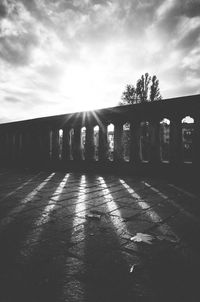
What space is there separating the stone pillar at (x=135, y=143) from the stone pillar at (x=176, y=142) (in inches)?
39.1

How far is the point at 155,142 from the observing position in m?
5.30

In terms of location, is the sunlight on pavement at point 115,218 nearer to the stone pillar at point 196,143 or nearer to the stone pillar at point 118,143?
the stone pillar at point 196,143

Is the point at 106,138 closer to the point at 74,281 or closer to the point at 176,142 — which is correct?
the point at 176,142

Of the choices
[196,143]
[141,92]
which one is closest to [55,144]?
[196,143]

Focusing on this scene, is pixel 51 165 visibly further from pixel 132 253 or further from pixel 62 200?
pixel 132 253

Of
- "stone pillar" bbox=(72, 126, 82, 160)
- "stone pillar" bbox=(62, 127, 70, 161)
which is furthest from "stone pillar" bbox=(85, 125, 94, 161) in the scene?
"stone pillar" bbox=(62, 127, 70, 161)

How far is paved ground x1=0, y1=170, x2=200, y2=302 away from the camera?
1.12m

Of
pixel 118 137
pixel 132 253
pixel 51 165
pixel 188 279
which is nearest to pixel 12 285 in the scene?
pixel 132 253

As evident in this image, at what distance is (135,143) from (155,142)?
609 millimetres

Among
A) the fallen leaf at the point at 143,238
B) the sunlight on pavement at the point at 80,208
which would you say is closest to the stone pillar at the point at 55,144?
the sunlight on pavement at the point at 80,208

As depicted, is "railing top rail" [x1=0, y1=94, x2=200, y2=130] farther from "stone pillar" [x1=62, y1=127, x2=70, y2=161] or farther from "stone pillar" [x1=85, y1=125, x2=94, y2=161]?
"stone pillar" [x1=85, y1=125, x2=94, y2=161]

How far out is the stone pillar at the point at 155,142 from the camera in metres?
5.28

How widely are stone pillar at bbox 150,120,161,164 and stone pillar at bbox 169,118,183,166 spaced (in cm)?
41

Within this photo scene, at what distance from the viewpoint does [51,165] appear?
7680mm
